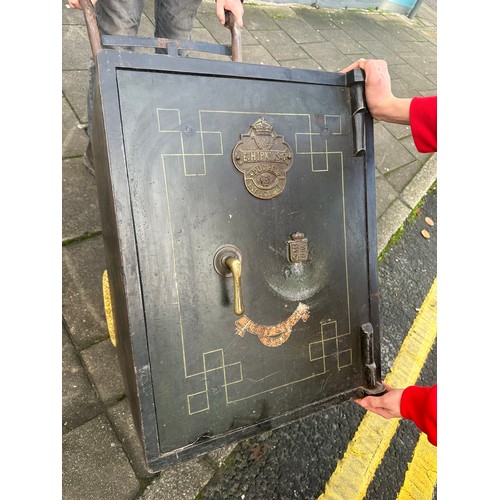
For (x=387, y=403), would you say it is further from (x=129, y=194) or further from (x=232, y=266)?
(x=129, y=194)

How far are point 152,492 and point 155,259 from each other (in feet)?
3.11

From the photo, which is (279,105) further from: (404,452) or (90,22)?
(404,452)

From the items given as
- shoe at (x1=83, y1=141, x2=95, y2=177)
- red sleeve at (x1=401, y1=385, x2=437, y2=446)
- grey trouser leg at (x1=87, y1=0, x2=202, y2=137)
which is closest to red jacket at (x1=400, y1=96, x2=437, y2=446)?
red sleeve at (x1=401, y1=385, x2=437, y2=446)

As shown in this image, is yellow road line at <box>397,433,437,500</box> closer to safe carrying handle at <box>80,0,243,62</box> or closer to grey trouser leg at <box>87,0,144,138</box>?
safe carrying handle at <box>80,0,243,62</box>

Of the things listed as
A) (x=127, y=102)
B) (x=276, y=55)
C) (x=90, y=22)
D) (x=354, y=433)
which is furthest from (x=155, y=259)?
(x=276, y=55)

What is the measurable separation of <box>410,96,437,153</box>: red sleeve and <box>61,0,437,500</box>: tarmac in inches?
46.1

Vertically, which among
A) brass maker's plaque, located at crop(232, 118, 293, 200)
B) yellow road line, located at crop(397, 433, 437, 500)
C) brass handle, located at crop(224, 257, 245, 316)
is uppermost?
brass maker's plaque, located at crop(232, 118, 293, 200)

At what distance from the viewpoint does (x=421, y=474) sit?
1.85 meters

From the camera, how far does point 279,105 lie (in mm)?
1263

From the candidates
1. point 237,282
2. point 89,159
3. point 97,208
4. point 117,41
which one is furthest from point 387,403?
point 89,159

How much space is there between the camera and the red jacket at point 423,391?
1312 millimetres

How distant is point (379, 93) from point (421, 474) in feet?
5.42

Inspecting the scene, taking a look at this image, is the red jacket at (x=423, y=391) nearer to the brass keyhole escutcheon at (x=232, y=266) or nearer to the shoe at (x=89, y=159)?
the brass keyhole escutcheon at (x=232, y=266)

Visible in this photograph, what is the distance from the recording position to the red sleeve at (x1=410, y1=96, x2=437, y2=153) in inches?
57.6
